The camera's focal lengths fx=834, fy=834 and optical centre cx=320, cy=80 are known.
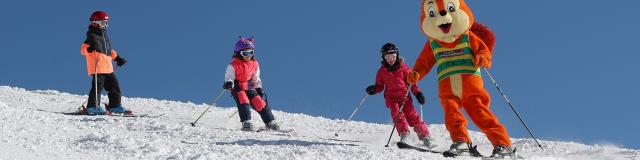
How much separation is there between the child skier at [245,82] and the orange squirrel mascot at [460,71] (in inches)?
123

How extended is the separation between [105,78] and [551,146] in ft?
21.1

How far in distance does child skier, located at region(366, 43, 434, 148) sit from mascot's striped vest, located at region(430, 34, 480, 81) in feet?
3.45

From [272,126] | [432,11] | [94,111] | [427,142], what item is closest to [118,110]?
[94,111]

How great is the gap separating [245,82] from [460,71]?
354 centimetres

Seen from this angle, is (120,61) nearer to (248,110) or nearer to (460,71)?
(248,110)

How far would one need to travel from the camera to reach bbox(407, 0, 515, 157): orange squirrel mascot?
7953 millimetres

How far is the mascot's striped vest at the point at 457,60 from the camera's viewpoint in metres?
8.05

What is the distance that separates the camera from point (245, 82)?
10.7 metres

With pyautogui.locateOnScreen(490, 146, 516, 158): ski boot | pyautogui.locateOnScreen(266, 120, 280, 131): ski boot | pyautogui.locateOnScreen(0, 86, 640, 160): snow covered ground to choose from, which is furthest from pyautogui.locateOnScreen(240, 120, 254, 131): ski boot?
pyautogui.locateOnScreen(490, 146, 516, 158): ski boot

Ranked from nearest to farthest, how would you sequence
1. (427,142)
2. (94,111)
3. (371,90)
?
(427,142), (371,90), (94,111)

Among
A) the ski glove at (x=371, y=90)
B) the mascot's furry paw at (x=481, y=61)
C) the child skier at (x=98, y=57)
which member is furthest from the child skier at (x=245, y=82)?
the mascot's furry paw at (x=481, y=61)

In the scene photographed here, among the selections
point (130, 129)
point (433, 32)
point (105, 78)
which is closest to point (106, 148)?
point (130, 129)

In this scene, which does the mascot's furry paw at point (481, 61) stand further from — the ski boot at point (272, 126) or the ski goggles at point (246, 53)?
the ski goggles at point (246, 53)

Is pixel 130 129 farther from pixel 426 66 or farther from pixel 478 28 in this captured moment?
pixel 478 28
